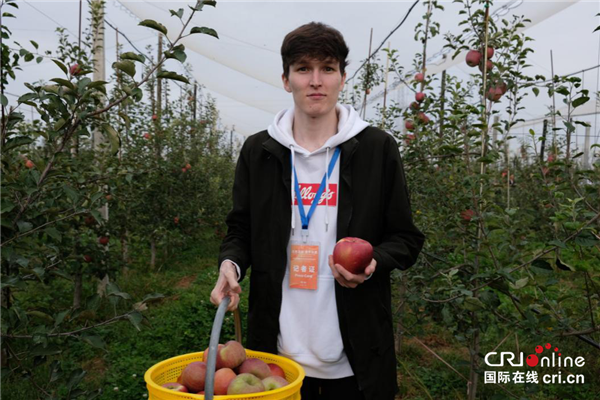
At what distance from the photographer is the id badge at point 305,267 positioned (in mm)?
1552

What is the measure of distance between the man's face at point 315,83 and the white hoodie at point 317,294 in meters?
0.11

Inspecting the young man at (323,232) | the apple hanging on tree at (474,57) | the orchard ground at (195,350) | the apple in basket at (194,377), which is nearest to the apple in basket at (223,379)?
the apple in basket at (194,377)

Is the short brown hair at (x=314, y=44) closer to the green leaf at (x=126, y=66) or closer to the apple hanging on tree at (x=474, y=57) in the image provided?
the green leaf at (x=126, y=66)

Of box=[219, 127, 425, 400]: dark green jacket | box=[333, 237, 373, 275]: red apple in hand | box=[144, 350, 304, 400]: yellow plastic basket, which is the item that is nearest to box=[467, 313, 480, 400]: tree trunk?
box=[219, 127, 425, 400]: dark green jacket

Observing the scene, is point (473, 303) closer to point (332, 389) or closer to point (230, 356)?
point (332, 389)

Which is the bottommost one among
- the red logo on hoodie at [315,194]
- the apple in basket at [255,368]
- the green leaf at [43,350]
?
the green leaf at [43,350]

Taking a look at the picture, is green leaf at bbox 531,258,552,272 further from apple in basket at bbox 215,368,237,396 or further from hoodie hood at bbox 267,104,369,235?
apple in basket at bbox 215,368,237,396

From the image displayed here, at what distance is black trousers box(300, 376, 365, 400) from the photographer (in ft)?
5.20

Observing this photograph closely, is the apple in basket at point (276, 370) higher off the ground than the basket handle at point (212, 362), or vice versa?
the basket handle at point (212, 362)

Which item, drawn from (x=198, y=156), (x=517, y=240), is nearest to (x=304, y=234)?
(x=517, y=240)

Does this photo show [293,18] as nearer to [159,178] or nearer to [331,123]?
[159,178]

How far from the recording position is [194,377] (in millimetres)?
1236

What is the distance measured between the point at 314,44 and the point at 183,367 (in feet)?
3.15

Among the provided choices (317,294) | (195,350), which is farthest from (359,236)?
(195,350)
